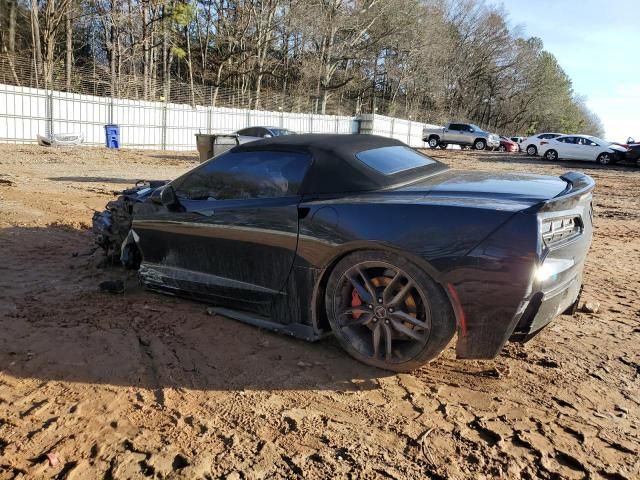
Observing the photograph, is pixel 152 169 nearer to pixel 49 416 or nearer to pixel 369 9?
pixel 49 416

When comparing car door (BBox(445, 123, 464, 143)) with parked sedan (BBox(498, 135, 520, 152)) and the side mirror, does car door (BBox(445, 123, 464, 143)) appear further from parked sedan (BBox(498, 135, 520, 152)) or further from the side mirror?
the side mirror

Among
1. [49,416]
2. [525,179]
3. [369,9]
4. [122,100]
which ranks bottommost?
[49,416]

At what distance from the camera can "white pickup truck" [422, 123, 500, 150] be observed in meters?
39.0

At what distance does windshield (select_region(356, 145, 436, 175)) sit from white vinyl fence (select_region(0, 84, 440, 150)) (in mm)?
20949

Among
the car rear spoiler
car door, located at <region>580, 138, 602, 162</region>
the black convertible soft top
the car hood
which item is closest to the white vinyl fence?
car door, located at <region>580, 138, 602, 162</region>

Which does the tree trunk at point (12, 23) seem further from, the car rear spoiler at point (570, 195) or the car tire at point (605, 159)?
the car rear spoiler at point (570, 195)

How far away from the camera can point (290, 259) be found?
11.6ft

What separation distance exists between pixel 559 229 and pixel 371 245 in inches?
43.2

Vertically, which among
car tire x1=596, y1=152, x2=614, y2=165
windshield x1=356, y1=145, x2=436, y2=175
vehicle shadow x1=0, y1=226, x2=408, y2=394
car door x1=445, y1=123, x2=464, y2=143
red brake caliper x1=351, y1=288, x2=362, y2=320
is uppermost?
car door x1=445, y1=123, x2=464, y2=143

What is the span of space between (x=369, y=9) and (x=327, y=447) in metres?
52.3

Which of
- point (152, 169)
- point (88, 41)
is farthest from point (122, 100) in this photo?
point (88, 41)

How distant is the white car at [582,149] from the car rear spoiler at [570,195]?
26.3 m

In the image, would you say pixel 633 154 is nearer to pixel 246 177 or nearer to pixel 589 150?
pixel 589 150

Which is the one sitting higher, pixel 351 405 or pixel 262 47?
pixel 262 47
